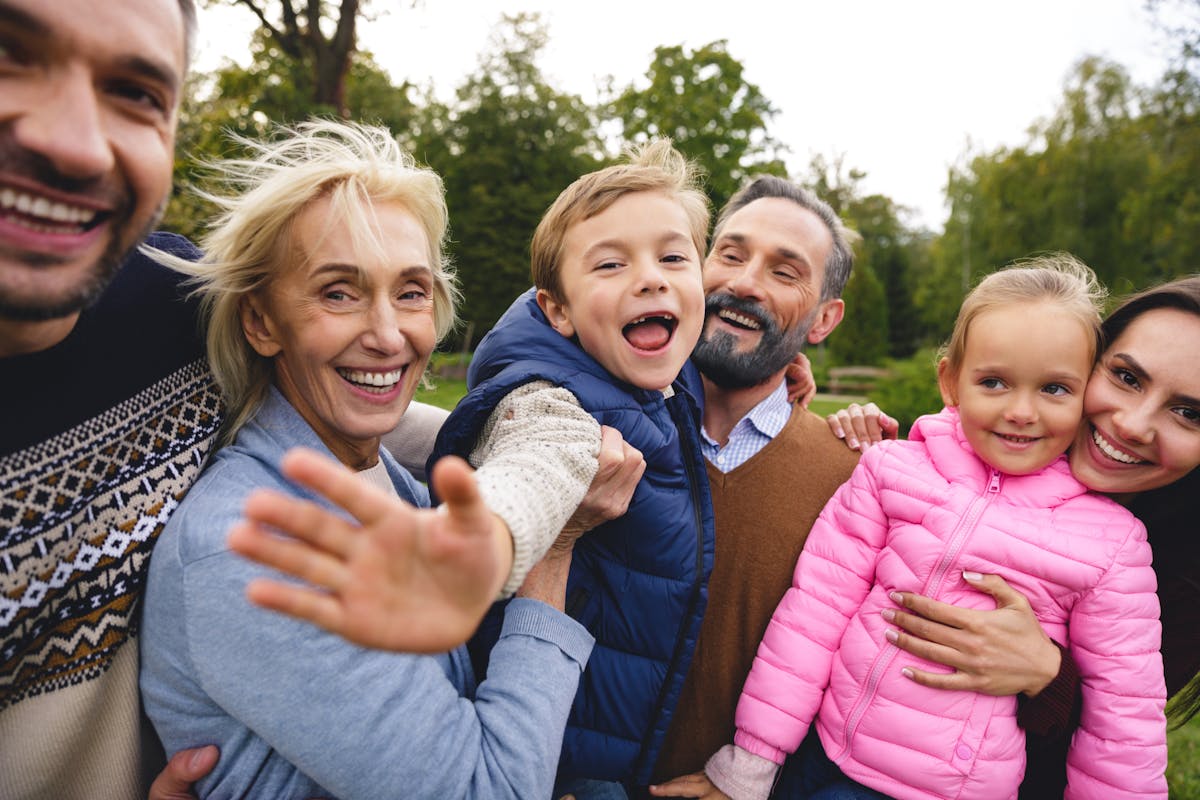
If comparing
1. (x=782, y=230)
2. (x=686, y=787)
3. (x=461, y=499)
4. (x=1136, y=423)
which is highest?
(x=782, y=230)

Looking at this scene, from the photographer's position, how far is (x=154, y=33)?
1.41 metres

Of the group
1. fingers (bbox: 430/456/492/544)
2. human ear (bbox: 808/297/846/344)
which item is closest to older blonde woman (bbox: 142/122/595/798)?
fingers (bbox: 430/456/492/544)

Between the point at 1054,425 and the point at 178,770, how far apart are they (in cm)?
258

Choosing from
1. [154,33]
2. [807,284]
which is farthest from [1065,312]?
[154,33]

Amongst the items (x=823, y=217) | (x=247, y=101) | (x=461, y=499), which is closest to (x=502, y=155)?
(x=247, y=101)

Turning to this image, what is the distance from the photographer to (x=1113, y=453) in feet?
6.64

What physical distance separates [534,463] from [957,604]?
149 centimetres

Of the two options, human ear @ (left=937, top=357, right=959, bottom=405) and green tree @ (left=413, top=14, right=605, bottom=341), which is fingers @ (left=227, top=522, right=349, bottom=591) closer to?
human ear @ (left=937, top=357, right=959, bottom=405)

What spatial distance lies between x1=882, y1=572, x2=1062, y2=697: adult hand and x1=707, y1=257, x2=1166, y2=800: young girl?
2.1 inches

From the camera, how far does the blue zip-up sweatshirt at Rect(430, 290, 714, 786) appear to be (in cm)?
207

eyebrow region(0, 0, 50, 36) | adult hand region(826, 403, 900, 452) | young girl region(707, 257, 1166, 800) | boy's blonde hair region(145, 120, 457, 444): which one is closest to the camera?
eyebrow region(0, 0, 50, 36)

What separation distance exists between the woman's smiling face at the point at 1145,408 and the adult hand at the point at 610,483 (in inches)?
55.6

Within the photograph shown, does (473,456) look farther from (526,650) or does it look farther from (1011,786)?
(1011,786)

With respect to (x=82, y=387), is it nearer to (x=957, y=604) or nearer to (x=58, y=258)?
(x=58, y=258)
